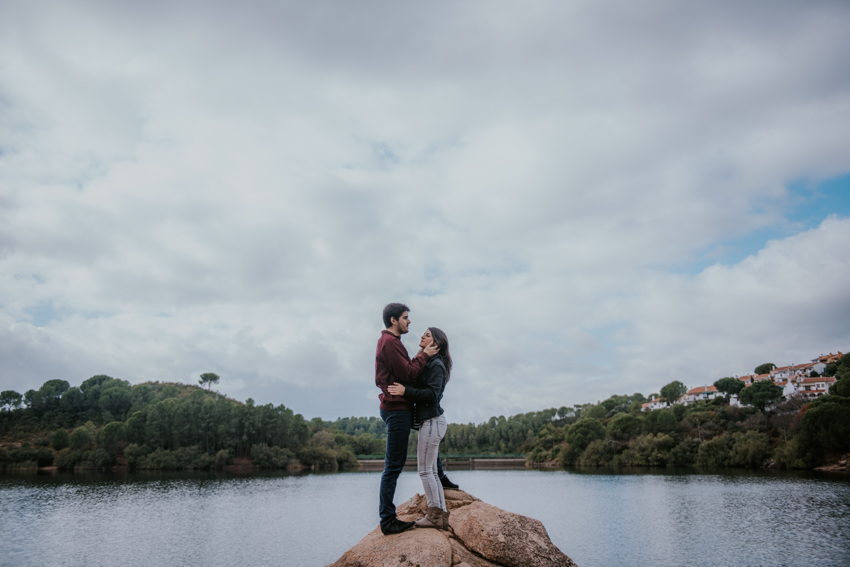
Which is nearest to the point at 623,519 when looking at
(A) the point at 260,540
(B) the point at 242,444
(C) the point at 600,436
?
(A) the point at 260,540

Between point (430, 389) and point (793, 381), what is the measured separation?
161 meters

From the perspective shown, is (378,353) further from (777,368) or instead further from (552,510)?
(777,368)

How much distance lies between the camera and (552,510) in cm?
4325

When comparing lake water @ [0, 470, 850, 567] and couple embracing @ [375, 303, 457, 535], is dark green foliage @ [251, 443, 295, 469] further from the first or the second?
couple embracing @ [375, 303, 457, 535]

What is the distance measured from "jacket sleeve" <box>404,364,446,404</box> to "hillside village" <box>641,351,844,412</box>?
11877 centimetres

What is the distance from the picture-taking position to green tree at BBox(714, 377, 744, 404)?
13988 cm

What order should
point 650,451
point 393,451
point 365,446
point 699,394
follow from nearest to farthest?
1. point 393,451
2. point 650,451
3. point 365,446
4. point 699,394

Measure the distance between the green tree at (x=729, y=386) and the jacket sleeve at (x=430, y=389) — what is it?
15751 centimetres

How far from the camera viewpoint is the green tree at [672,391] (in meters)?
174

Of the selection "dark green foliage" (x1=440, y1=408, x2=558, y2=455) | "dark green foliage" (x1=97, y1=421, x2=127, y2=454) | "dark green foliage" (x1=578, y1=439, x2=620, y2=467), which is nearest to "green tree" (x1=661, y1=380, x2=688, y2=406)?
"dark green foliage" (x1=440, y1=408, x2=558, y2=455)

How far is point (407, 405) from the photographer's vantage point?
24.5ft

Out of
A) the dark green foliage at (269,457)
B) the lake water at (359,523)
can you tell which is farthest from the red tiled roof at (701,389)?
the dark green foliage at (269,457)

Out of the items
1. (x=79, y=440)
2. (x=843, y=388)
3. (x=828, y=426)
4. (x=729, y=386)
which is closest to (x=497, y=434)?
(x=729, y=386)

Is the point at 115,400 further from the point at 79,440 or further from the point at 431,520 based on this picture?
the point at 431,520
